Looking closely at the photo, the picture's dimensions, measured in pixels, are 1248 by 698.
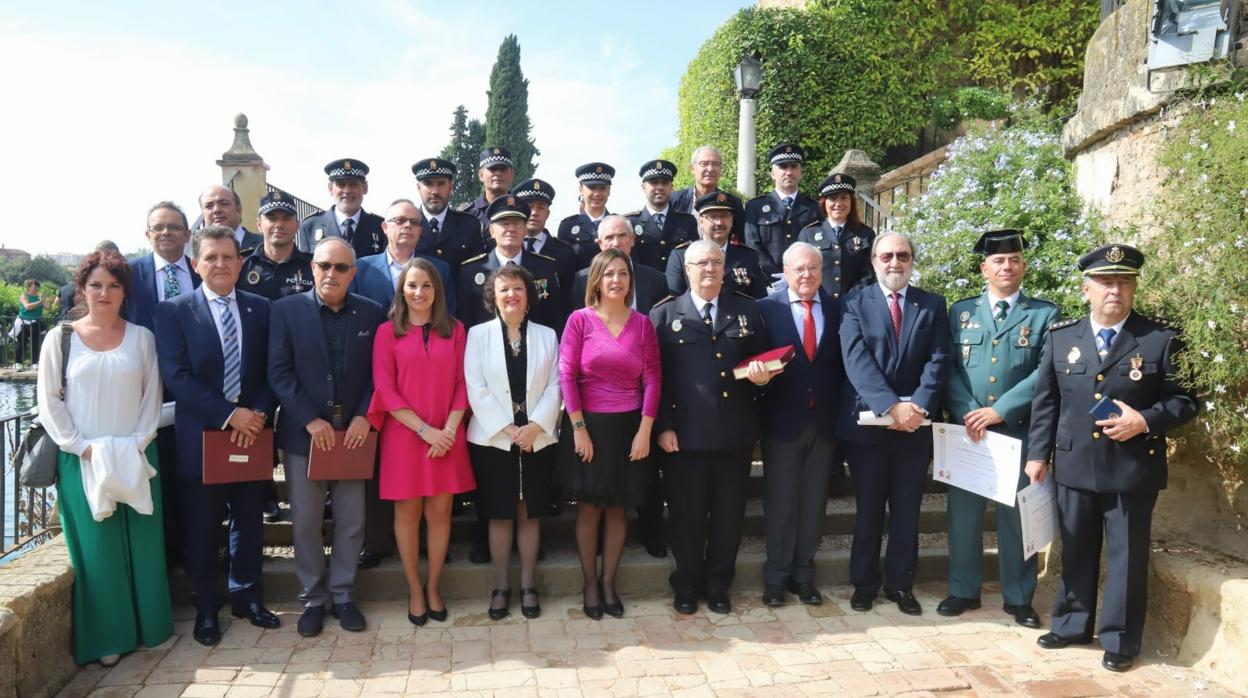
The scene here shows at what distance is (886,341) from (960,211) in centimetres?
264

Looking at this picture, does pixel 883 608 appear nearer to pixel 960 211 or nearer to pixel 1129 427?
pixel 1129 427

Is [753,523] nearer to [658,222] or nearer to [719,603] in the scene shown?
[719,603]

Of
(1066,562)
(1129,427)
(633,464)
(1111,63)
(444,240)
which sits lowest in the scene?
(1066,562)

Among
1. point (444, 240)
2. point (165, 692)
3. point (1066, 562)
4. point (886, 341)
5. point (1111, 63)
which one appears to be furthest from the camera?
point (444, 240)

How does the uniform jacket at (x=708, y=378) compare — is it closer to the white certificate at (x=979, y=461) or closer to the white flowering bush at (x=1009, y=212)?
the white certificate at (x=979, y=461)

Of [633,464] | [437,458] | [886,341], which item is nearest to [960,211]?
[886,341]

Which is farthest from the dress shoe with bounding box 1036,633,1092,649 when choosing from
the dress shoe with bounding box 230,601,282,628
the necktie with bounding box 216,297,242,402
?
the necktie with bounding box 216,297,242,402

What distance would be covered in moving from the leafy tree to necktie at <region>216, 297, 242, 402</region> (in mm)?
30537

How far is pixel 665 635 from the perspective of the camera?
161 inches

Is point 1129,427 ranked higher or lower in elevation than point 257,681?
higher

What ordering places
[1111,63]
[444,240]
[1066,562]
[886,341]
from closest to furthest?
[1066,562] < [886,341] < [1111,63] < [444,240]

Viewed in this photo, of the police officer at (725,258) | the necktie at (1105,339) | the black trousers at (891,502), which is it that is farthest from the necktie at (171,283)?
the necktie at (1105,339)

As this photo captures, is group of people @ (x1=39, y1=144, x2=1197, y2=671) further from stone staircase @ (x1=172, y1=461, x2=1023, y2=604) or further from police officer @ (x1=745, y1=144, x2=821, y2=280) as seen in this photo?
police officer @ (x1=745, y1=144, x2=821, y2=280)

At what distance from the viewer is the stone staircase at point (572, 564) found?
448 cm
